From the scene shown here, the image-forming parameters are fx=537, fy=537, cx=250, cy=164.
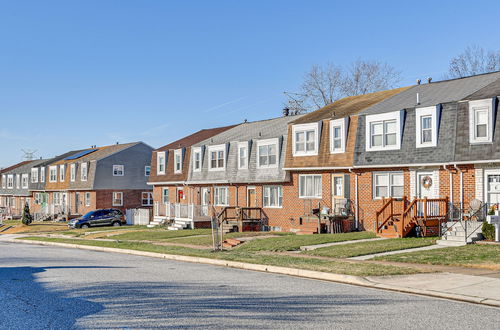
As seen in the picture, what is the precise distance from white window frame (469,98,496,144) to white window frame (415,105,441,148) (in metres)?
1.76

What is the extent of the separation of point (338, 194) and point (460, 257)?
12.9 m

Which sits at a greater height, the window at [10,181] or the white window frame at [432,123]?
the white window frame at [432,123]

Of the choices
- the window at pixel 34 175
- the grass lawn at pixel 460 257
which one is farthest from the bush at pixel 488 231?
the window at pixel 34 175

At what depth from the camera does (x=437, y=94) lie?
28.5m

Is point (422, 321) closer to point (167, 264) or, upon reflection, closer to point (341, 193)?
point (167, 264)

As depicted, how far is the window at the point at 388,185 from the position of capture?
27.0 m

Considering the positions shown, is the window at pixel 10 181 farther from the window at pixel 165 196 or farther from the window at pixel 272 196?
the window at pixel 272 196

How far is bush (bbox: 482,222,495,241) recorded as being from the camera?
21047mm

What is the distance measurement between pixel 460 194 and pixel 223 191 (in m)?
18.6

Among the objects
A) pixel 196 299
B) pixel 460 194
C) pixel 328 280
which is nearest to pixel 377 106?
pixel 460 194

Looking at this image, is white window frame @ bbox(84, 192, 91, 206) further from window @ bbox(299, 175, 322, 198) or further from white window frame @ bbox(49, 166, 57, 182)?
window @ bbox(299, 175, 322, 198)

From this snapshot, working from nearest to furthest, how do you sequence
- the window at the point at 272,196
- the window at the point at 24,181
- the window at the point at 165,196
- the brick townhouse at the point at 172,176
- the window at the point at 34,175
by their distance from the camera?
the window at the point at 272,196, the brick townhouse at the point at 172,176, the window at the point at 165,196, the window at the point at 34,175, the window at the point at 24,181

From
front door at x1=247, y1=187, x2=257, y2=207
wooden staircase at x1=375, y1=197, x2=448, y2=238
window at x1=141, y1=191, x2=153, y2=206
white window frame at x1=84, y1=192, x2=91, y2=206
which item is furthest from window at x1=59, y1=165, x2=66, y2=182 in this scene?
wooden staircase at x1=375, y1=197, x2=448, y2=238

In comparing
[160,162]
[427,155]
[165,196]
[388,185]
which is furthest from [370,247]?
[160,162]
